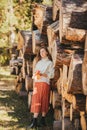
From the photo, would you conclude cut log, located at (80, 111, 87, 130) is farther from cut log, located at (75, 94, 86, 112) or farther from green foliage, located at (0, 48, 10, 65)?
green foliage, located at (0, 48, 10, 65)

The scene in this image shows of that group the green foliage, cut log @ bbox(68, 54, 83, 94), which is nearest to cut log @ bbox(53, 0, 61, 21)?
cut log @ bbox(68, 54, 83, 94)

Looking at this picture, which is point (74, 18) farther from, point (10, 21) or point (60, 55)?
point (10, 21)

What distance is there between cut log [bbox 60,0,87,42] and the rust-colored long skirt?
77.2 inches

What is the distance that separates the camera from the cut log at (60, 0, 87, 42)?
17.2 ft

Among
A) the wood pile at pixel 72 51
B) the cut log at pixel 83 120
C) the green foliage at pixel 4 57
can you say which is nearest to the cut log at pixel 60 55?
the wood pile at pixel 72 51

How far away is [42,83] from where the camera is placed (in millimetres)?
7188

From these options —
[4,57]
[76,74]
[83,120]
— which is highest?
[76,74]

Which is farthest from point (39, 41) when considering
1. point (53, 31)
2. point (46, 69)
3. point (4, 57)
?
point (4, 57)

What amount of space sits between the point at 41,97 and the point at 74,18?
7.63 ft

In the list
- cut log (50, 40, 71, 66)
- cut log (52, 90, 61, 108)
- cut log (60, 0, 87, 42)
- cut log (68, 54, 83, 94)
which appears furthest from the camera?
cut log (52, 90, 61, 108)

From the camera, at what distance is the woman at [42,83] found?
7074 millimetres

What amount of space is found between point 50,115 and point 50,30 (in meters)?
2.17

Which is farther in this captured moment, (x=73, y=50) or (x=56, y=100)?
(x=56, y=100)

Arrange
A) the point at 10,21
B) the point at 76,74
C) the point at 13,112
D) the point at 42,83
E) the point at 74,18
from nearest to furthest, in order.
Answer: the point at 76,74
the point at 74,18
the point at 42,83
the point at 13,112
the point at 10,21
